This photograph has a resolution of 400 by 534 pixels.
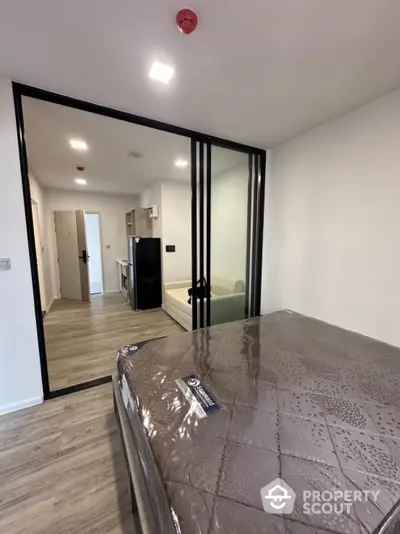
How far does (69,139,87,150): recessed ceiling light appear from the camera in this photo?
111 inches

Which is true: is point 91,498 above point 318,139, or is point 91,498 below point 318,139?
below

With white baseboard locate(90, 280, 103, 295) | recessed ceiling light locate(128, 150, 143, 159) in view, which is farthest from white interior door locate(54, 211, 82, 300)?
recessed ceiling light locate(128, 150, 143, 159)

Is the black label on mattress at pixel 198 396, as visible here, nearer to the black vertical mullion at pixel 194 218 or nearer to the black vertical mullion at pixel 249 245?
the black vertical mullion at pixel 194 218

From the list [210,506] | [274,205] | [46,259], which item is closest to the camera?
[210,506]

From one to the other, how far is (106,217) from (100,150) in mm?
3188

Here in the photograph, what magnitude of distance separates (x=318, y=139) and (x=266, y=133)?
0.54m

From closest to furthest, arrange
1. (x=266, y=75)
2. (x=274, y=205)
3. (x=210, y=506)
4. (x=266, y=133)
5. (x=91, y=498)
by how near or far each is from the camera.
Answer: (x=210, y=506)
(x=91, y=498)
(x=266, y=75)
(x=266, y=133)
(x=274, y=205)

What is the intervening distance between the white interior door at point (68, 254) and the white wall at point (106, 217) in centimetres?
17

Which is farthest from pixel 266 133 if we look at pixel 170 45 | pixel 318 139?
pixel 170 45

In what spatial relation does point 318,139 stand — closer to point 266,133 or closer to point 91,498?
point 266,133

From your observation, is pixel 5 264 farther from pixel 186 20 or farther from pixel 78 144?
pixel 186 20

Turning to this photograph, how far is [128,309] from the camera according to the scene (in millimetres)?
4773

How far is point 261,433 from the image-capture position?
98cm

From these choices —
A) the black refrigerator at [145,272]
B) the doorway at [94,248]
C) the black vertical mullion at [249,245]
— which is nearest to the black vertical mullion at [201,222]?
the black vertical mullion at [249,245]
